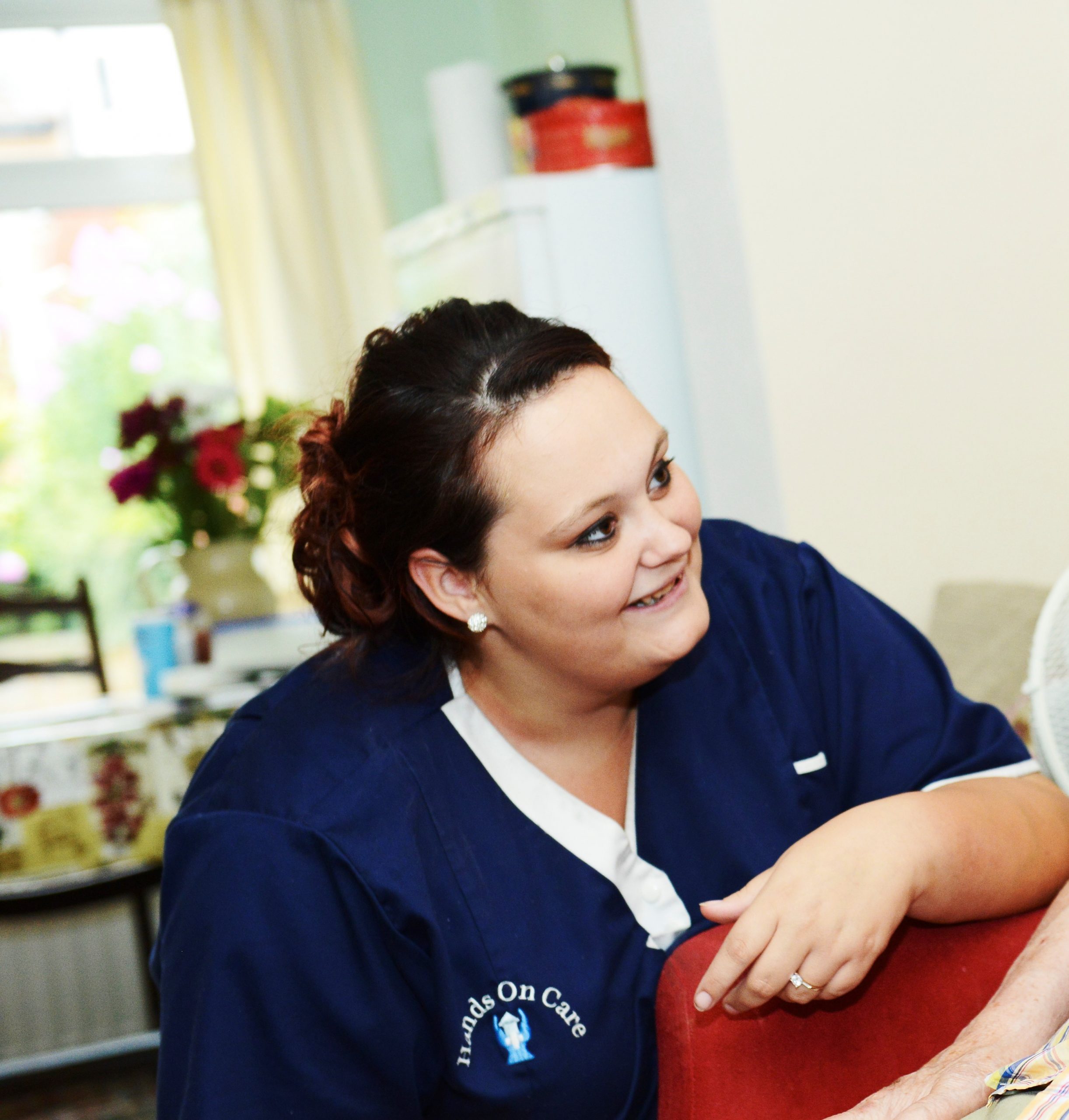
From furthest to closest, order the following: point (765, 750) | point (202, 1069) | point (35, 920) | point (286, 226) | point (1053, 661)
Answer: point (286, 226) < point (35, 920) < point (765, 750) < point (1053, 661) < point (202, 1069)

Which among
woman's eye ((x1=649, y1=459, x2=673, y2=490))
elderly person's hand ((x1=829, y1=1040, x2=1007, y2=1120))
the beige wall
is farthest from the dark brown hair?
the beige wall

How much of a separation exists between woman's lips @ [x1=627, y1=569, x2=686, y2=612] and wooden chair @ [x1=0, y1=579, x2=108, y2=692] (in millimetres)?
2113

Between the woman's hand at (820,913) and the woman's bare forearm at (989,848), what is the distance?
0.06 feet

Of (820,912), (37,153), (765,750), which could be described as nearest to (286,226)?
(37,153)

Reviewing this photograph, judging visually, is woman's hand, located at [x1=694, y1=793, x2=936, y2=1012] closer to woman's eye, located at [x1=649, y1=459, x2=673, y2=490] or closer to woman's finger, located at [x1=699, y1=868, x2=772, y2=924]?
woman's finger, located at [x1=699, y1=868, x2=772, y2=924]

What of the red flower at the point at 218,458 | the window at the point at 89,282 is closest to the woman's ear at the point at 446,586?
the red flower at the point at 218,458

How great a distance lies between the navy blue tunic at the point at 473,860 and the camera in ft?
2.88

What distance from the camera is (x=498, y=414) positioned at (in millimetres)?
989

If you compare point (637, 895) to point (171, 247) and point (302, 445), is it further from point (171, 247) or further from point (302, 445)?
point (171, 247)

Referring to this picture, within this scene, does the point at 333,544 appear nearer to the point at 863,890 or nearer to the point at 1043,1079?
the point at 863,890

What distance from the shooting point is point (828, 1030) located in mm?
885

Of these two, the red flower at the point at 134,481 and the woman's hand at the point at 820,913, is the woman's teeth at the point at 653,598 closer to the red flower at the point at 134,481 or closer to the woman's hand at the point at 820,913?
the woman's hand at the point at 820,913

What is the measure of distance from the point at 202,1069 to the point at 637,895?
14.8 inches

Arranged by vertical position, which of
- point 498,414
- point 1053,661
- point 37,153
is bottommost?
point 1053,661
